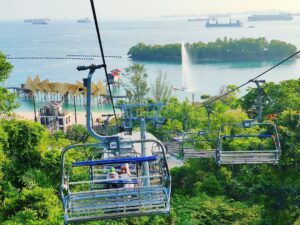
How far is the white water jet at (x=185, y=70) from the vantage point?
40.3 meters

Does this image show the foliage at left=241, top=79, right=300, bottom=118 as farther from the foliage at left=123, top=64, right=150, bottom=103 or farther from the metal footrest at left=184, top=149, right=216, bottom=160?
the foliage at left=123, top=64, right=150, bottom=103

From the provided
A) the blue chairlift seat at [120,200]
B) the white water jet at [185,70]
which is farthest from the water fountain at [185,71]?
the blue chairlift seat at [120,200]

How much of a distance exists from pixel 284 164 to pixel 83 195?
638 centimetres

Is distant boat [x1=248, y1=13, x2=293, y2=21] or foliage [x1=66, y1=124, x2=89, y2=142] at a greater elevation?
distant boat [x1=248, y1=13, x2=293, y2=21]

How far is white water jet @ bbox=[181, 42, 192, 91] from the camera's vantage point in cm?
4028

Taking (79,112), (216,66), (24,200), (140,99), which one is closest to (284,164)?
(24,200)

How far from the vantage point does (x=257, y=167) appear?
10.8 m

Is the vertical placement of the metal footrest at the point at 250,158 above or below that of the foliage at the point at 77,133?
above

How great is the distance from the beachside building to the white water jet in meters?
14.2

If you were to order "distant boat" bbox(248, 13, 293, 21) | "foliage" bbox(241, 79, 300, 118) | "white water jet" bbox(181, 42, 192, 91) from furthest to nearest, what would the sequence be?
"distant boat" bbox(248, 13, 293, 21) < "white water jet" bbox(181, 42, 192, 91) < "foliage" bbox(241, 79, 300, 118)

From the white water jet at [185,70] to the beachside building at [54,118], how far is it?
14.2m

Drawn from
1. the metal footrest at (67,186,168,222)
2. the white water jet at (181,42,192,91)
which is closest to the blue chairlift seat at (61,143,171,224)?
the metal footrest at (67,186,168,222)

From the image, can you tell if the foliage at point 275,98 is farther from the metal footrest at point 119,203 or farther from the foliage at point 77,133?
the metal footrest at point 119,203

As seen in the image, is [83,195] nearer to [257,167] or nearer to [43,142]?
[43,142]
